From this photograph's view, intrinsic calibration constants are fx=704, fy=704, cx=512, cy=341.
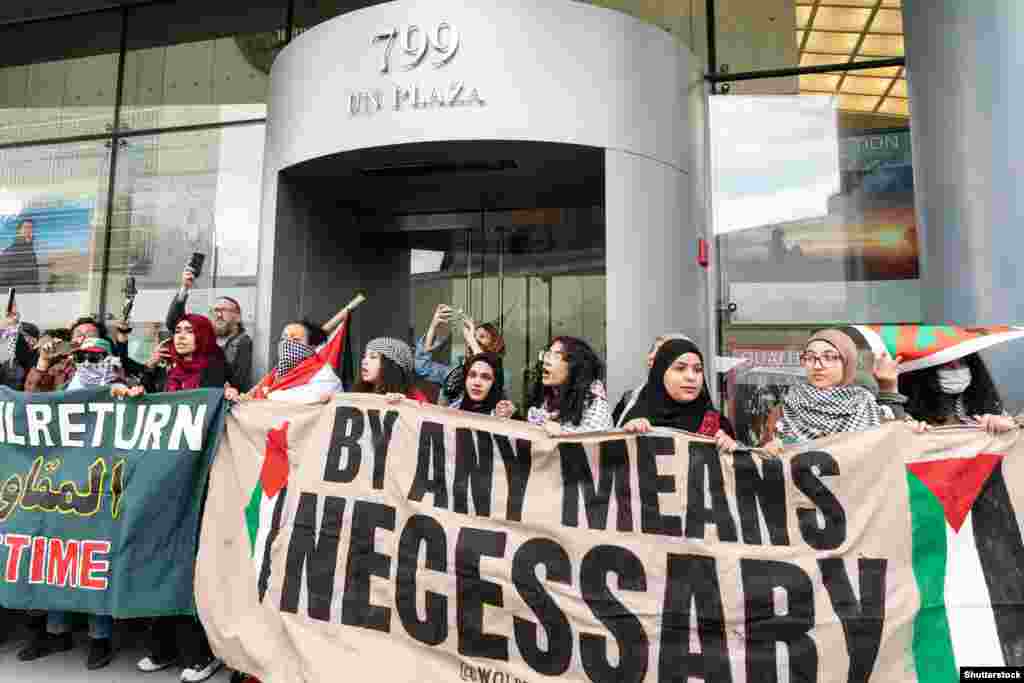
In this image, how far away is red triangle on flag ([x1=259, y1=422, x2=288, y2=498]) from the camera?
3695mm

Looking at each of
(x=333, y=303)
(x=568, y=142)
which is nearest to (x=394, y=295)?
(x=333, y=303)

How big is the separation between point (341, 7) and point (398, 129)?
4.49 meters

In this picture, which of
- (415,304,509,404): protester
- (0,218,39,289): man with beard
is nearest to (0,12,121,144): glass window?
(0,218,39,289): man with beard

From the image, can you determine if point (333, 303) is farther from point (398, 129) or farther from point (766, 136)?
point (766, 136)

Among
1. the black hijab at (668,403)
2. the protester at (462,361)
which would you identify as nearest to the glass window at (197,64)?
the protester at (462,361)

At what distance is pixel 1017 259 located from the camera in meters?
4.47

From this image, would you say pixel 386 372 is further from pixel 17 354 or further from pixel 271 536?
pixel 17 354

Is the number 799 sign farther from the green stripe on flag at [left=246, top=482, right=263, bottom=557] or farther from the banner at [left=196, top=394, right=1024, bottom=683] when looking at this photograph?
the green stripe on flag at [left=246, top=482, right=263, bottom=557]

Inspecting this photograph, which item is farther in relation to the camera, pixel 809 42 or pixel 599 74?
pixel 809 42

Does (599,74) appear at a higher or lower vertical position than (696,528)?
higher

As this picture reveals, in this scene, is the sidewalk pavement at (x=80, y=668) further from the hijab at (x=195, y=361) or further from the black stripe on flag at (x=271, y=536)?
the hijab at (x=195, y=361)

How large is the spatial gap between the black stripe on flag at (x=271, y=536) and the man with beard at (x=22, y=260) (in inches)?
316

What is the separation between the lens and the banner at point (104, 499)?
12.4 feet

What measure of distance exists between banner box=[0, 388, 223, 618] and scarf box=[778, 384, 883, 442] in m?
3.05
